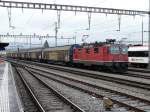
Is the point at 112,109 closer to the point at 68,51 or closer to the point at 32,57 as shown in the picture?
the point at 68,51

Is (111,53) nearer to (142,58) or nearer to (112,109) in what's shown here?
(142,58)

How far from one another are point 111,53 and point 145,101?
19.4 meters

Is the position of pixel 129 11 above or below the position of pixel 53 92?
above

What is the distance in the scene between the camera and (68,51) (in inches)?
1837

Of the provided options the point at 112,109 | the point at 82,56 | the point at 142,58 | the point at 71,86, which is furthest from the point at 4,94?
the point at 142,58

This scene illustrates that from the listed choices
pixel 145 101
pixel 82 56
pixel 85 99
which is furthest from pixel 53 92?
pixel 82 56

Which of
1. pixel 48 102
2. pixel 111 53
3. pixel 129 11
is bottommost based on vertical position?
pixel 48 102

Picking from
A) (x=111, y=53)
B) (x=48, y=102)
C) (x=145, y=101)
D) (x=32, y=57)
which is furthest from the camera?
(x=32, y=57)

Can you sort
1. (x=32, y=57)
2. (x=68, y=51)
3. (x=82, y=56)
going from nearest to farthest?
1. (x=82, y=56)
2. (x=68, y=51)
3. (x=32, y=57)

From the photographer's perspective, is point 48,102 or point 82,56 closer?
point 48,102

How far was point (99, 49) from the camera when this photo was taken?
34.7 m

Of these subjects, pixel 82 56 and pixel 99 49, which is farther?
pixel 82 56

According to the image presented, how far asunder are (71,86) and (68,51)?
2471 centimetres

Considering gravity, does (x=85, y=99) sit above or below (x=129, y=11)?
below
